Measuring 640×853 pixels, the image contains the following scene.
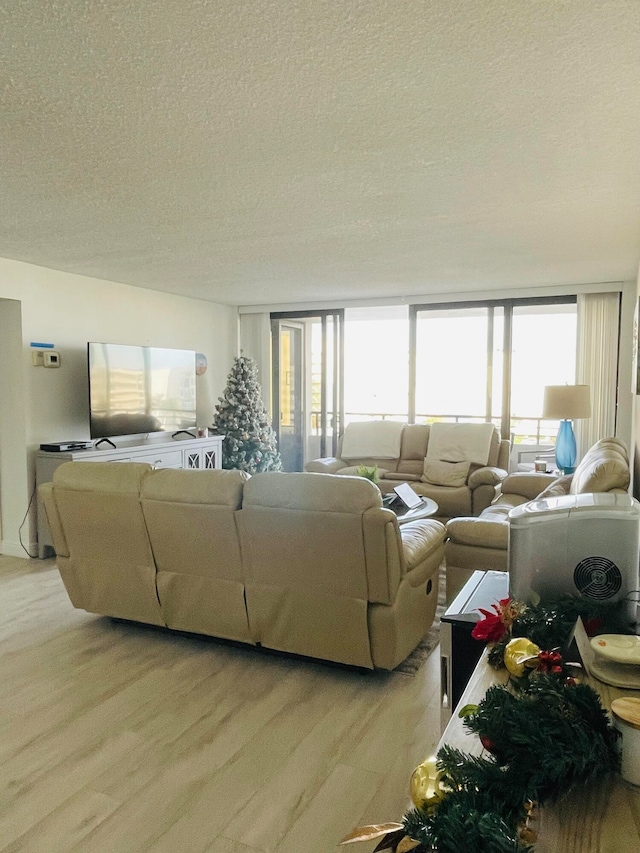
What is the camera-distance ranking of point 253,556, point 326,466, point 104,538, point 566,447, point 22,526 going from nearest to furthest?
point 253,556
point 104,538
point 22,526
point 566,447
point 326,466

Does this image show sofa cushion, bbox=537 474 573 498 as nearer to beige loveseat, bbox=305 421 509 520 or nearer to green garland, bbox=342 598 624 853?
beige loveseat, bbox=305 421 509 520

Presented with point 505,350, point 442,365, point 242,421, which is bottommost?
point 242,421

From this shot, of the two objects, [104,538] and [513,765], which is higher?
[513,765]

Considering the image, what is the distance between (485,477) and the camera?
5.69 meters

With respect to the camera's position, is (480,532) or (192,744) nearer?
(192,744)

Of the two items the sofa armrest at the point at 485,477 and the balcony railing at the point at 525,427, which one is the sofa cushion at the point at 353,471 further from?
the balcony railing at the point at 525,427

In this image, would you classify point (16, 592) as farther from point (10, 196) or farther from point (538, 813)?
point (538, 813)

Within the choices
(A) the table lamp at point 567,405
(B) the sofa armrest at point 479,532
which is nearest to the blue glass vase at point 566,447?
(A) the table lamp at point 567,405

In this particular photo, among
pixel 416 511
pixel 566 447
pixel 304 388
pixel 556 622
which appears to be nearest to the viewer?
pixel 556 622

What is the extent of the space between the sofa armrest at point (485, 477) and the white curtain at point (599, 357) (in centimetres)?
117

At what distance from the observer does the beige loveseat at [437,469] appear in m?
5.70

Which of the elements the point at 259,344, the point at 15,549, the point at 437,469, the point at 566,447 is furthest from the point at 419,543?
the point at 259,344

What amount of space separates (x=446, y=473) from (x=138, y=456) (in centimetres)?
292

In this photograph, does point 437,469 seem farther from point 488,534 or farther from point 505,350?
point 488,534
